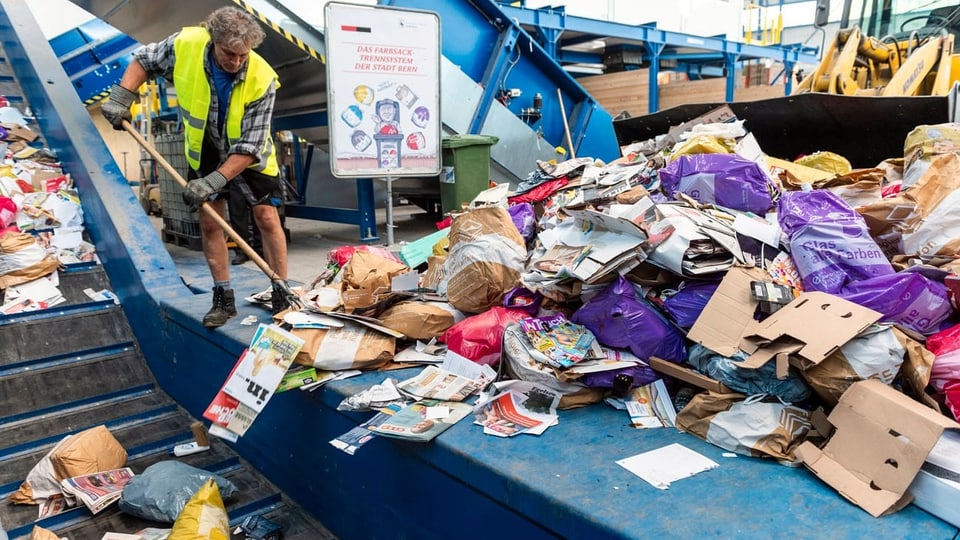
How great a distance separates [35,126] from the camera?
16.6 feet

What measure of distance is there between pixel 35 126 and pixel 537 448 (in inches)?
206

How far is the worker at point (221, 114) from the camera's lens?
280 cm

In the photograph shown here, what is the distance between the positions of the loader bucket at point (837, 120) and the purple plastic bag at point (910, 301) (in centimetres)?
191

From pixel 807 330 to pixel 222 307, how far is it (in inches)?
95.1

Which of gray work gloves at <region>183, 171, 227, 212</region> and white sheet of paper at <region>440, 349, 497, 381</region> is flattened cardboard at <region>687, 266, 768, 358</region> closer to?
white sheet of paper at <region>440, 349, 497, 381</region>

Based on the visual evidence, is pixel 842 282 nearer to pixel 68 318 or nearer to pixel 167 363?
pixel 167 363

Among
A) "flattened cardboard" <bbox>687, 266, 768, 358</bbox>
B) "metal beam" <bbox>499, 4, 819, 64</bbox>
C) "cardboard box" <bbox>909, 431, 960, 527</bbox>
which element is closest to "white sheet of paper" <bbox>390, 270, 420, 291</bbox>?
"flattened cardboard" <bbox>687, 266, 768, 358</bbox>

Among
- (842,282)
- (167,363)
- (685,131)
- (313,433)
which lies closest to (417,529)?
(313,433)

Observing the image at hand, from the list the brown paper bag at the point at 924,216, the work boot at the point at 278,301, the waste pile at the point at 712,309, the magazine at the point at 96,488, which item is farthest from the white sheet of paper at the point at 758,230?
the magazine at the point at 96,488

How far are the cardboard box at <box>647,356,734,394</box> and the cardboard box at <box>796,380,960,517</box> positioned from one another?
10.5 inches

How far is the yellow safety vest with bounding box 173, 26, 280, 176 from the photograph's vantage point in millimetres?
2854

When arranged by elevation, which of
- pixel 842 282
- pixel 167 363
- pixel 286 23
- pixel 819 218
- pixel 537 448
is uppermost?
pixel 286 23

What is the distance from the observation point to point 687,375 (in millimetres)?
1854

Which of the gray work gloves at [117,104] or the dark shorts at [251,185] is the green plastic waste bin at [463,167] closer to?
the dark shorts at [251,185]
